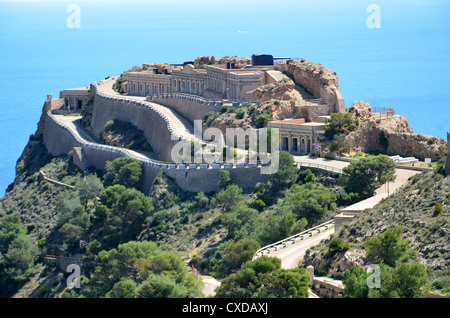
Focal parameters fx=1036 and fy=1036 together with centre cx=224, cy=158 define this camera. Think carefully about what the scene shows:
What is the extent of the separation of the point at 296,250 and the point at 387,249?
8.36 m

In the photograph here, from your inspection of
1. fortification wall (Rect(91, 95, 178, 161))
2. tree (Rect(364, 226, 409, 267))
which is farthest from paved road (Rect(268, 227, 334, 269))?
fortification wall (Rect(91, 95, 178, 161))

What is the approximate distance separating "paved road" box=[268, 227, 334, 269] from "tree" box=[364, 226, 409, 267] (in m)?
5.26

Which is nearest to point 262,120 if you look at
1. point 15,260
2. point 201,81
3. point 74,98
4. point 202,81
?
point 202,81

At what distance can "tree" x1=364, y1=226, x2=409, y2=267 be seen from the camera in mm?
40906

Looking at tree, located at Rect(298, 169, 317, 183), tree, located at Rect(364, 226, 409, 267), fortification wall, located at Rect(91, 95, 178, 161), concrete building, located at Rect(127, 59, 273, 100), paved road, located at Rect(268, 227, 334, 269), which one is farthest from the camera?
concrete building, located at Rect(127, 59, 273, 100)

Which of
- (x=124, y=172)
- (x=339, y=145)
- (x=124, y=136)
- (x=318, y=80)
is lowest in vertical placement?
(x=124, y=172)

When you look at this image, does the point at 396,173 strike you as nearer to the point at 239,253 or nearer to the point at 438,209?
the point at 239,253

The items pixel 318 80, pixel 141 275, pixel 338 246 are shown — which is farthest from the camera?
pixel 318 80

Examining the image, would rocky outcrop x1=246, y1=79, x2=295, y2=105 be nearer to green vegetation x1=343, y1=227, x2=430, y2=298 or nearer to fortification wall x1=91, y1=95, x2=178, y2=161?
fortification wall x1=91, y1=95, x2=178, y2=161

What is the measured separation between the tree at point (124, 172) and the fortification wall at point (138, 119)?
318 cm

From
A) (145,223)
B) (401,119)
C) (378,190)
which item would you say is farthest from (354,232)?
(401,119)

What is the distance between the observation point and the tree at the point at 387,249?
40.9 metres

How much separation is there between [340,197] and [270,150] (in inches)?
448

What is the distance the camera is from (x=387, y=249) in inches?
1612
